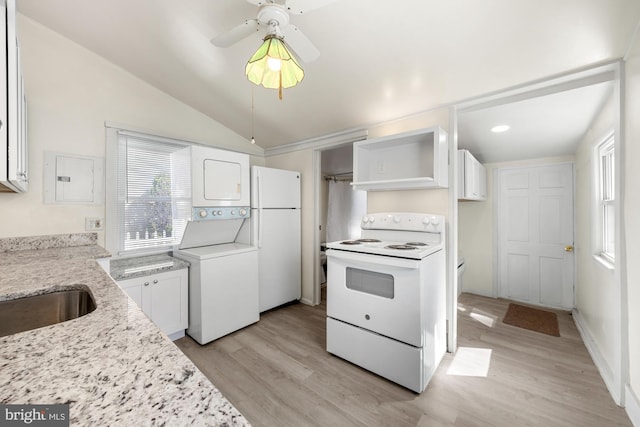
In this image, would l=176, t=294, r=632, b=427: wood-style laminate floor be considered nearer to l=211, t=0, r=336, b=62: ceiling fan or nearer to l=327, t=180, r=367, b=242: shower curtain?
l=211, t=0, r=336, b=62: ceiling fan

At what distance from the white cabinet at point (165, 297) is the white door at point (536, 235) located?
405cm

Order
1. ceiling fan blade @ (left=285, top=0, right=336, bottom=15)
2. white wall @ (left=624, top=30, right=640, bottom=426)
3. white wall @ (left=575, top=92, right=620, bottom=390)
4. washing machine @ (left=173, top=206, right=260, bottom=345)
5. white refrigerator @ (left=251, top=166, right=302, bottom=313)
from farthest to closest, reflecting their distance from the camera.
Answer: white refrigerator @ (left=251, top=166, right=302, bottom=313), washing machine @ (left=173, top=206, right=260, bottom=345), white wall @ (left=575, top=92, right=620, bottom=390), white wall @ (left=624, top=30, right=640, bottom=426), ceiling fan blade @ (left=285, top=0, right=336, bottom=15)

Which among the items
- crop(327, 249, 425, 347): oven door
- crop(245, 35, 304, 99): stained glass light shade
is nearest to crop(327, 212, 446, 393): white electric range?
crop(327, 249, 425, 347): oven door

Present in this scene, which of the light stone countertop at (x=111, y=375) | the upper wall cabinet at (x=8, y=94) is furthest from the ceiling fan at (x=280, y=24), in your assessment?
the light stone countertop at (x=111, y=375)

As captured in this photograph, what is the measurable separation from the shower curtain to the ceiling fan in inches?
135

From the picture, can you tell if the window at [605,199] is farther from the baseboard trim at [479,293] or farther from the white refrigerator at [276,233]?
the white refrigerator at [276,233]

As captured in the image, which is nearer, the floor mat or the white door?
the floor mat

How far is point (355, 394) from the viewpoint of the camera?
5.96ft

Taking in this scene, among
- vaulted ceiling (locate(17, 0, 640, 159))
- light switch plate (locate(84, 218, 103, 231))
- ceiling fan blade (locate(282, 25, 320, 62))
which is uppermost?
vaulted ceiling (locate(17, 0, 640, 159))

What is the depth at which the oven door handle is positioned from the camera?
1764 mm

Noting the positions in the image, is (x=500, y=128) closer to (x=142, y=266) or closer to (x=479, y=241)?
(x=479, y=241)

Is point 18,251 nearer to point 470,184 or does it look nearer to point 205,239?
point 205,239

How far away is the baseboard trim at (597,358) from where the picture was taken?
1734 millimetres

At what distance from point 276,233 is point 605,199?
10.4 feet
